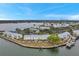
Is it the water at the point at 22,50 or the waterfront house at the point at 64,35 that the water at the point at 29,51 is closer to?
the water at the point at 22,50

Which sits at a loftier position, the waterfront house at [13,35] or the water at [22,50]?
the waterfront house at [13,35]

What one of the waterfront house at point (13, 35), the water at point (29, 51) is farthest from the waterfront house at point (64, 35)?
the waterfront house at point (13, 35)

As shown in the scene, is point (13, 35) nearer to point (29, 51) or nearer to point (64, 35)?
point (29, 51)

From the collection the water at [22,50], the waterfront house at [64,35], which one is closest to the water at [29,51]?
the water at [22,50]

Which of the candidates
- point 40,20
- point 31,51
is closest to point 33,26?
point 40,20

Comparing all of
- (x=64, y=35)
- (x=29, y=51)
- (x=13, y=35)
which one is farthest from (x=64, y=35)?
(x=13, y=35)

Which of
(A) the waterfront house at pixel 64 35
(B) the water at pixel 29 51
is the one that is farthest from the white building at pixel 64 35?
(B) the water at pixel 29 51

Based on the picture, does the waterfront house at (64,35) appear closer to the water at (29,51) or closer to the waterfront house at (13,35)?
the water at (29,51)

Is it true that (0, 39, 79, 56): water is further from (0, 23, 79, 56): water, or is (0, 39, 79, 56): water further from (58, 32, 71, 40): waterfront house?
(58, 32, 71, 40): waterfront house
